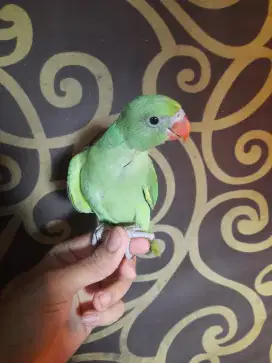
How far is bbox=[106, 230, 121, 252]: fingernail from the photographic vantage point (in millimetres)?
583

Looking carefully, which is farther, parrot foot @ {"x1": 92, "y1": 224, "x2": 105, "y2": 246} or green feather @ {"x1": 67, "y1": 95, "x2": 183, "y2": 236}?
parrot foot @ {"x1": 92, "y1": 224, "x2": 105, "y2": 246}

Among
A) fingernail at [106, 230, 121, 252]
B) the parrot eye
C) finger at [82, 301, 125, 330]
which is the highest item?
the parrot eye

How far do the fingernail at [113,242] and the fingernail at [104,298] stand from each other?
0.11 meters

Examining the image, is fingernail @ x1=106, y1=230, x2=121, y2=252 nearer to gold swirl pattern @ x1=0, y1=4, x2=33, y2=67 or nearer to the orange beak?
the orange beak

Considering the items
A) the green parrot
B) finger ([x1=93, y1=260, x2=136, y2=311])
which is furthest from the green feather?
finger ([x1=93, y1=260, x2=136, y2=311])

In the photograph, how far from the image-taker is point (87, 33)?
28.5 inches

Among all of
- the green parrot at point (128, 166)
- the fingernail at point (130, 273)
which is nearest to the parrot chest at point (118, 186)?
the green parrot at point (128, 166)

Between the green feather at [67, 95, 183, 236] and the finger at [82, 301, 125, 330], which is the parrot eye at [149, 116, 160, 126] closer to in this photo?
the green feather at [67, 95, 183, 236]

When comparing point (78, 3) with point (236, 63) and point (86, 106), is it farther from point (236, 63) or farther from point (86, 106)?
Answer: point (236, 63)

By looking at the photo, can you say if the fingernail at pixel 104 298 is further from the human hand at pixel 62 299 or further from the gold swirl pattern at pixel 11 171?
the gold swirl pattern at pixel 11 171

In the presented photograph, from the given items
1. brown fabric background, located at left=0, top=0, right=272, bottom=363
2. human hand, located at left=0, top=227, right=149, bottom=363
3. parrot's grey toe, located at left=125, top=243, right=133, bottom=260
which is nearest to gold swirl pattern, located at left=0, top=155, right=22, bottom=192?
brown fabric background, located at left=0, top=0, right=272, bottom=363

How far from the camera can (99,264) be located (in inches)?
23.5

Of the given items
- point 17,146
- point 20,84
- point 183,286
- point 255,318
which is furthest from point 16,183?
point 255,318

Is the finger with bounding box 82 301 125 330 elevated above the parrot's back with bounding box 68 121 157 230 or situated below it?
below
